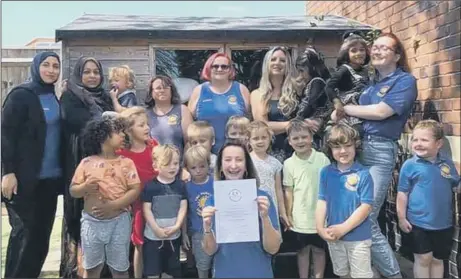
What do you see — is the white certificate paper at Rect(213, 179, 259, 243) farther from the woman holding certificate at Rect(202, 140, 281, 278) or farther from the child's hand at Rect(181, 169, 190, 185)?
the child's hand at Rect(181, 169, 190, 185)

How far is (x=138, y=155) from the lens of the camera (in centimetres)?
357

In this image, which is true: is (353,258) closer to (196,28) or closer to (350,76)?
(350,76)

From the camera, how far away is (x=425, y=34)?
426 cm

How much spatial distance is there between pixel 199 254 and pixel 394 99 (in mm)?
1691

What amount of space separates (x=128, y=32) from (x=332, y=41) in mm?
2287

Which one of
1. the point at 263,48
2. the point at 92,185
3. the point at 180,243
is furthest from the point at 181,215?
the point at 263,48

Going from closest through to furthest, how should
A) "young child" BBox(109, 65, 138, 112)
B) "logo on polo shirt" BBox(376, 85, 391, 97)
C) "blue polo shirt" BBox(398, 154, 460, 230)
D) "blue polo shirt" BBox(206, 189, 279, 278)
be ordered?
"blue polo shirt" BBox(206, 189, 279, 278) < "blue polo shirt" BBox(398, 154, 460, 230) < "logo on polo shirt" BBox(376, 85, 391, 97) < "young child" BBox(109, 65, 138, 112)

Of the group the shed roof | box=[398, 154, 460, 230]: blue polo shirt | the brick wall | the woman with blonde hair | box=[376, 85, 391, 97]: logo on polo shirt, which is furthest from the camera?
the shed roof

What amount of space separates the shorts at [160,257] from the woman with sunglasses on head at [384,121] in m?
1.35

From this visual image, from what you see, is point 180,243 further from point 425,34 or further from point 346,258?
point 425,34

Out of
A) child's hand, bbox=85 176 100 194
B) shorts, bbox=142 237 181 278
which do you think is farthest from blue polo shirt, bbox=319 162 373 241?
child's hand, bbox=85 176 100 194

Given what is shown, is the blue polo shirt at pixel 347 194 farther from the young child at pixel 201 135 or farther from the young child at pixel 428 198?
the young child at pixel 201 135

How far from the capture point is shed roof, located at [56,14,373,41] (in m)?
5.39

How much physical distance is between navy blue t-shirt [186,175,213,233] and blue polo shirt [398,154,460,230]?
131 centimetres
